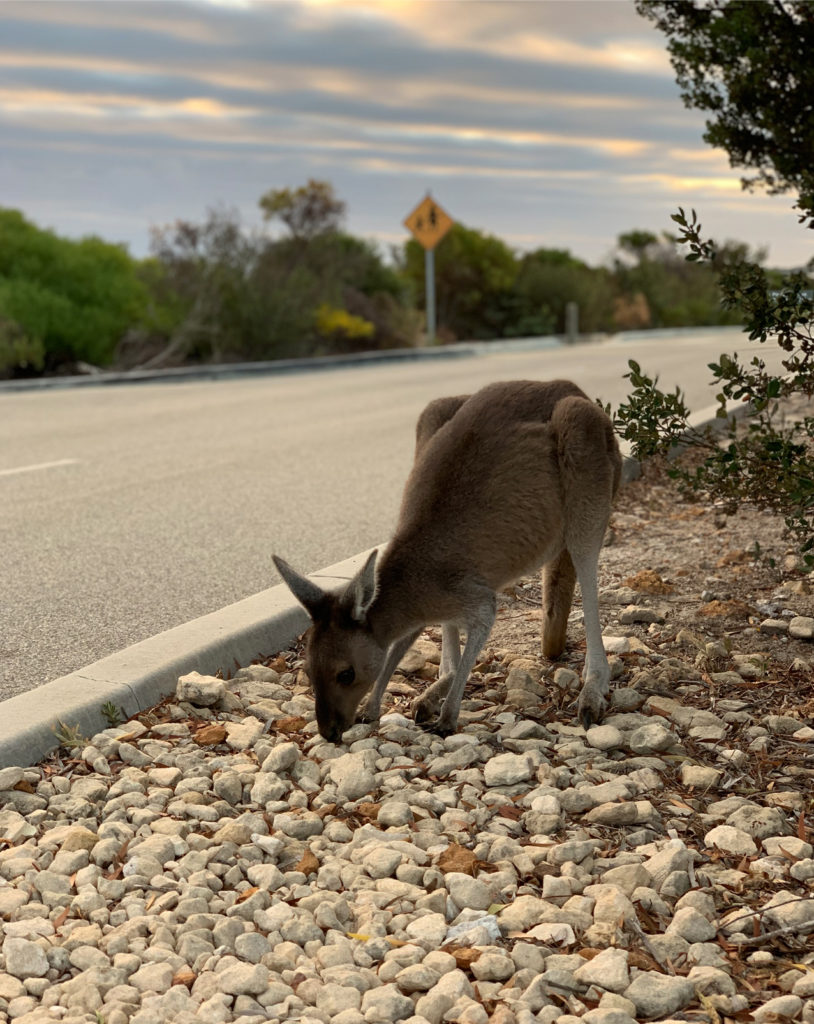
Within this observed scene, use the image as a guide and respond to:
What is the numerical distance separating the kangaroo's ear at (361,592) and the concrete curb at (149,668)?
3.49 ft

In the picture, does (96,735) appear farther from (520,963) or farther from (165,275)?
(165,275)

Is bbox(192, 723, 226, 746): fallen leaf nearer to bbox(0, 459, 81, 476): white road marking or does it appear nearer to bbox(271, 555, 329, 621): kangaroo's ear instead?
bbox(271, 555, 329, 621): kangaroo's ear

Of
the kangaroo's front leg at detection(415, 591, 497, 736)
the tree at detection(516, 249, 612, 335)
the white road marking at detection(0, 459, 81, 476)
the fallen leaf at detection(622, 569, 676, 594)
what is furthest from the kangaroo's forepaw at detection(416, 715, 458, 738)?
the tree at detection(516, 249, 612, 335)

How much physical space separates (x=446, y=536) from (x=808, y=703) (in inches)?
60.6

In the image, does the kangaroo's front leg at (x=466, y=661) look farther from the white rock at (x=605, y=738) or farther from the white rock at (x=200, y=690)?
the white rock at (x=200, y=690)

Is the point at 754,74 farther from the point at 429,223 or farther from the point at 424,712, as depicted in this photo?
the point at 429,223

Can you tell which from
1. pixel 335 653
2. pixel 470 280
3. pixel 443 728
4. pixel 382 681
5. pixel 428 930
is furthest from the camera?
pixel 470 280

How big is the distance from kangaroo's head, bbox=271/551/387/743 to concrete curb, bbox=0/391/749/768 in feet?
2.90

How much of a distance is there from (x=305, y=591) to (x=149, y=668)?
1.07 metres

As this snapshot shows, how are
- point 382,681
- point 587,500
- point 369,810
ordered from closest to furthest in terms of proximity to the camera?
point 369,810 < point 382,681 < point 587,500

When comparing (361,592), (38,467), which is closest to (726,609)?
(361,592)

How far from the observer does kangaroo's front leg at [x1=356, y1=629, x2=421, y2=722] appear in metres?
4.56

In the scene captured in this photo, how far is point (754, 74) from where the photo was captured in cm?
1205

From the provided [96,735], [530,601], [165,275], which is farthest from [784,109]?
[165,275]
